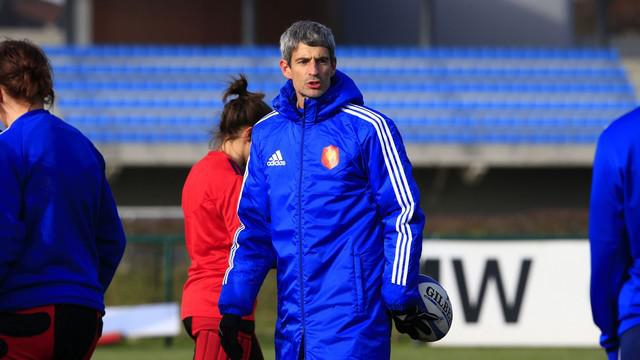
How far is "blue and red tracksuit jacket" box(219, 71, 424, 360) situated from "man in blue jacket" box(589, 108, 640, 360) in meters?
0.75

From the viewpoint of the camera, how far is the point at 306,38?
4.29 m

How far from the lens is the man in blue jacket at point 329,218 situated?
4117 mm

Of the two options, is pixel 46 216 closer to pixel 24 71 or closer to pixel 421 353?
pixel 24 71

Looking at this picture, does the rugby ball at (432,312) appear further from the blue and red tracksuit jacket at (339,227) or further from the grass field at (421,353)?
the grass field at (421,353)

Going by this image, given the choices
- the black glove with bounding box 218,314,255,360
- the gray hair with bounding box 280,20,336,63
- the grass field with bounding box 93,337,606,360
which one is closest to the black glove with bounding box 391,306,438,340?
the black glove with bounding box 218,314,255,360

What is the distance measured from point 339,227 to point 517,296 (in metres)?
8.09

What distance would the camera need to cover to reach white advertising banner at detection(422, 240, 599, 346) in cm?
1191

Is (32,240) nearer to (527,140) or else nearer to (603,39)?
(527,140)

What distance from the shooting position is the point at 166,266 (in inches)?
541

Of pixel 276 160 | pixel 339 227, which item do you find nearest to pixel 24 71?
pixel 276 160

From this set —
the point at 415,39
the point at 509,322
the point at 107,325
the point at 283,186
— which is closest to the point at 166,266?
the point at 107,325

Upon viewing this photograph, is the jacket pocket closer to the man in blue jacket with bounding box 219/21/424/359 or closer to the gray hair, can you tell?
the man in blue jacket with bounding box 219/21/424/359

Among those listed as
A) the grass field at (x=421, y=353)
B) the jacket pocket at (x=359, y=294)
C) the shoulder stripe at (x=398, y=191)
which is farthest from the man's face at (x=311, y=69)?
the grass field at (x=421, y=353)

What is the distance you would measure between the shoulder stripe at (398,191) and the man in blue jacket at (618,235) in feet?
2.42
